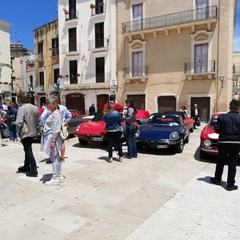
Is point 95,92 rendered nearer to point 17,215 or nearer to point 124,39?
point 124,39

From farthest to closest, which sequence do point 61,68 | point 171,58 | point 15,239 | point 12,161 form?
point 61,68, point 171,58, point 12,161, point 15,239

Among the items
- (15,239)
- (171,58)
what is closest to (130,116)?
(15,239)

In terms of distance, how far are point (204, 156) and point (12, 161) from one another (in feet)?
→ 18.4

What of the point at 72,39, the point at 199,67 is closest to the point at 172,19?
the point at 199,67

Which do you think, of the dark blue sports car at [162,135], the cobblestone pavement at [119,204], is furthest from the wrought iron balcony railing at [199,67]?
the cobblestone pavement at [119,204]

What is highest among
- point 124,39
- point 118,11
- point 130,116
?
point 118,11

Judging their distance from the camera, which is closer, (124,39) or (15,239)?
(15,239)

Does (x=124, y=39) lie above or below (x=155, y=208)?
above

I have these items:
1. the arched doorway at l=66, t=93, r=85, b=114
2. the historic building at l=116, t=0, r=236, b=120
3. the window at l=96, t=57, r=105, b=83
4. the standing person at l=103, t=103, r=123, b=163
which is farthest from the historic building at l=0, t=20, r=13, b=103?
the standing person at l=103, t=103, r=123, b=163

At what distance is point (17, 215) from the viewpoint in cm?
399

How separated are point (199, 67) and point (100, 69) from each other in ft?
30.3

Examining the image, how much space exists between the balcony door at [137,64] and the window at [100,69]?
3151 millimetres

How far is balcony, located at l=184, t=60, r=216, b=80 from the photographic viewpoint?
20.0 m

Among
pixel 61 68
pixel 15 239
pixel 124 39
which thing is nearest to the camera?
pixel 15 239
